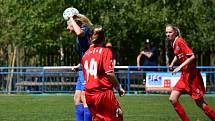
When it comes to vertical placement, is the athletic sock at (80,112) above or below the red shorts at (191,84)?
below

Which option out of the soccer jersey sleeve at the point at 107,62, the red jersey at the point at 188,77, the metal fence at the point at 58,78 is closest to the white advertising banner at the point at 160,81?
the metal fence at the point at 58,78

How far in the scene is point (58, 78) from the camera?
95.3ft

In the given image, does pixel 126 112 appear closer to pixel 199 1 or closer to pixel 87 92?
pixel 87 92

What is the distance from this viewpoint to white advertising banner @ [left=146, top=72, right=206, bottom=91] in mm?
26688

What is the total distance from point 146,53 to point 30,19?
380 inches

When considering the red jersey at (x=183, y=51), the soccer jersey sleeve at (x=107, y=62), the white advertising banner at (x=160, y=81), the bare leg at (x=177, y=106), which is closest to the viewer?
the soccer jersey sleeve at (x=107, y=62)

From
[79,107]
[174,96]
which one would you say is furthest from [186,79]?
[79,107]

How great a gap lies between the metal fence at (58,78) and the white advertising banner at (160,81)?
142mm

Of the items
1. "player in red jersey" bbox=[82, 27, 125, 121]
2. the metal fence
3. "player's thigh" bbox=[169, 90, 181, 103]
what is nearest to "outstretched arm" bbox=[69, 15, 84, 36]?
"player in red jersey" bbox=[82, 27, 125, 121]

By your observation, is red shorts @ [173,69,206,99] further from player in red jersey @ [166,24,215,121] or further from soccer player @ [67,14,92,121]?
soccer player @ [67,14,92,121]

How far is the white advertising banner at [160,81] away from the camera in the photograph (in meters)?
26.7

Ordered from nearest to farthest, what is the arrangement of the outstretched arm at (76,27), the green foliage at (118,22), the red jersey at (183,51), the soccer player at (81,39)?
the outstretched arm at (76,27)
the soccer player at (81,39)
the red jersey at (183,51)
the green foliage at (118,22)

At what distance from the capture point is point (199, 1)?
3772 cm

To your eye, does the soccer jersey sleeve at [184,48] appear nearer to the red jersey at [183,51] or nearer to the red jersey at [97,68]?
the red jersey at [183,51]
